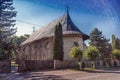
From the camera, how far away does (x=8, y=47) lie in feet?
157

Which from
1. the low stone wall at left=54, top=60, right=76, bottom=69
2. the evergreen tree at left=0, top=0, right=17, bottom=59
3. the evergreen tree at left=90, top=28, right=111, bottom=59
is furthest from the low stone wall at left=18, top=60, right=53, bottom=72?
the evergreen tree at left=90, top=28, right=111, bottom=59

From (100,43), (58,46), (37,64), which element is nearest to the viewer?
(37,64)

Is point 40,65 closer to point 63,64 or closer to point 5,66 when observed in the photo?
point 63,64

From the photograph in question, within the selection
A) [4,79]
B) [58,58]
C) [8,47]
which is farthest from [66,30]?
[4,79]

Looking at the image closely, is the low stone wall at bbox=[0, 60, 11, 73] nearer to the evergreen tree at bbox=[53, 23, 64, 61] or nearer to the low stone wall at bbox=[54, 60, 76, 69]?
the low stone wall at bbox=[54, 60, 76, 69]

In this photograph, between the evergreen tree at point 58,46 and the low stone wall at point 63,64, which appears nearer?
the low stone wall at point 63,64

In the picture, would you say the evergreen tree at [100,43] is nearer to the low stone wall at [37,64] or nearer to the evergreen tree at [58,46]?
the evergreen tree at [58,46]

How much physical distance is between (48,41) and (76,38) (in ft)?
18.3

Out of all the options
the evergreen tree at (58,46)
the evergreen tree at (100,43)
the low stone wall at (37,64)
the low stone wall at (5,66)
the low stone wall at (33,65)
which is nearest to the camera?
the low stone wall at (5,66)

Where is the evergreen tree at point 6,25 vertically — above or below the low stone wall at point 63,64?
above

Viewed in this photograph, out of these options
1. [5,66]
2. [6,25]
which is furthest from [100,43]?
[5,66]

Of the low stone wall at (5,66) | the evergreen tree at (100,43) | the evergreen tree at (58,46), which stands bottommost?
the low stone wall at (5,66)

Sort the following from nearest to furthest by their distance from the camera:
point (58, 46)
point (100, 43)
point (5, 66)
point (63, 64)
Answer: point (5, 66) < point (63, 64) < point (58, 46) < point (100, 43)

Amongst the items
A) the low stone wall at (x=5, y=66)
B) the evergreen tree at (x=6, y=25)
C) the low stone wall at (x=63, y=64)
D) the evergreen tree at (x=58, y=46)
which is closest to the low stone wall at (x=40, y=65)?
the low stone wall at (x=63, y=64)
